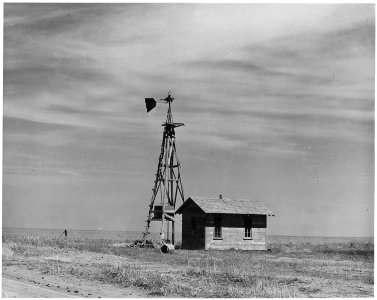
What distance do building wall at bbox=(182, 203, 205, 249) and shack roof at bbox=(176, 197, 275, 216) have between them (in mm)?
425

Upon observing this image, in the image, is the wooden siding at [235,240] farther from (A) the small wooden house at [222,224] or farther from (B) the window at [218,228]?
(B) the window at [218,228]

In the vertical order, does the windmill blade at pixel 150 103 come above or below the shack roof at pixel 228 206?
above

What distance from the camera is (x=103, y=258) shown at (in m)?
23.2

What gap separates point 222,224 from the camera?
106ft

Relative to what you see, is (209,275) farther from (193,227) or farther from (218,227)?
(193,227)

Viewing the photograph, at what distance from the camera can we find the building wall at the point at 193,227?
3228cm

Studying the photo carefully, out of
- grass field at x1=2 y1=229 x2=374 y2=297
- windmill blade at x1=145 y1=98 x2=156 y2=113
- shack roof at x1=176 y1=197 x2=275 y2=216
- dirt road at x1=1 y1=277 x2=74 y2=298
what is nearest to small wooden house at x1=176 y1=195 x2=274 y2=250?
shack roof at x1=176 y1=197 x2=275 y2=216

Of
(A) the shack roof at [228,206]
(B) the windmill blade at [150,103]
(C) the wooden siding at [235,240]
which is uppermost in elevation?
(B) the windmill blade at [150,103]

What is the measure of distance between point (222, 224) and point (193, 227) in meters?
1.98

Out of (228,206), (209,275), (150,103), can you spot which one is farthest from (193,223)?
(209,275)

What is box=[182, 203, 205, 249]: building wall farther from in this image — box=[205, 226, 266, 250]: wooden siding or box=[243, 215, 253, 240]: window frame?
box=[243, 215, 253, 240]: window frame

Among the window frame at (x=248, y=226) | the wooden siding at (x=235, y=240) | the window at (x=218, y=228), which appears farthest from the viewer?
the window frame at (x=248, y=226)

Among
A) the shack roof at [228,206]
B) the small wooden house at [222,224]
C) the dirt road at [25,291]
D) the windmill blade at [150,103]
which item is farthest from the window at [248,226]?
the dirt road at [25,291]

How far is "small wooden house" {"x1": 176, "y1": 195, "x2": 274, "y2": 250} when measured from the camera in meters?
32.0
